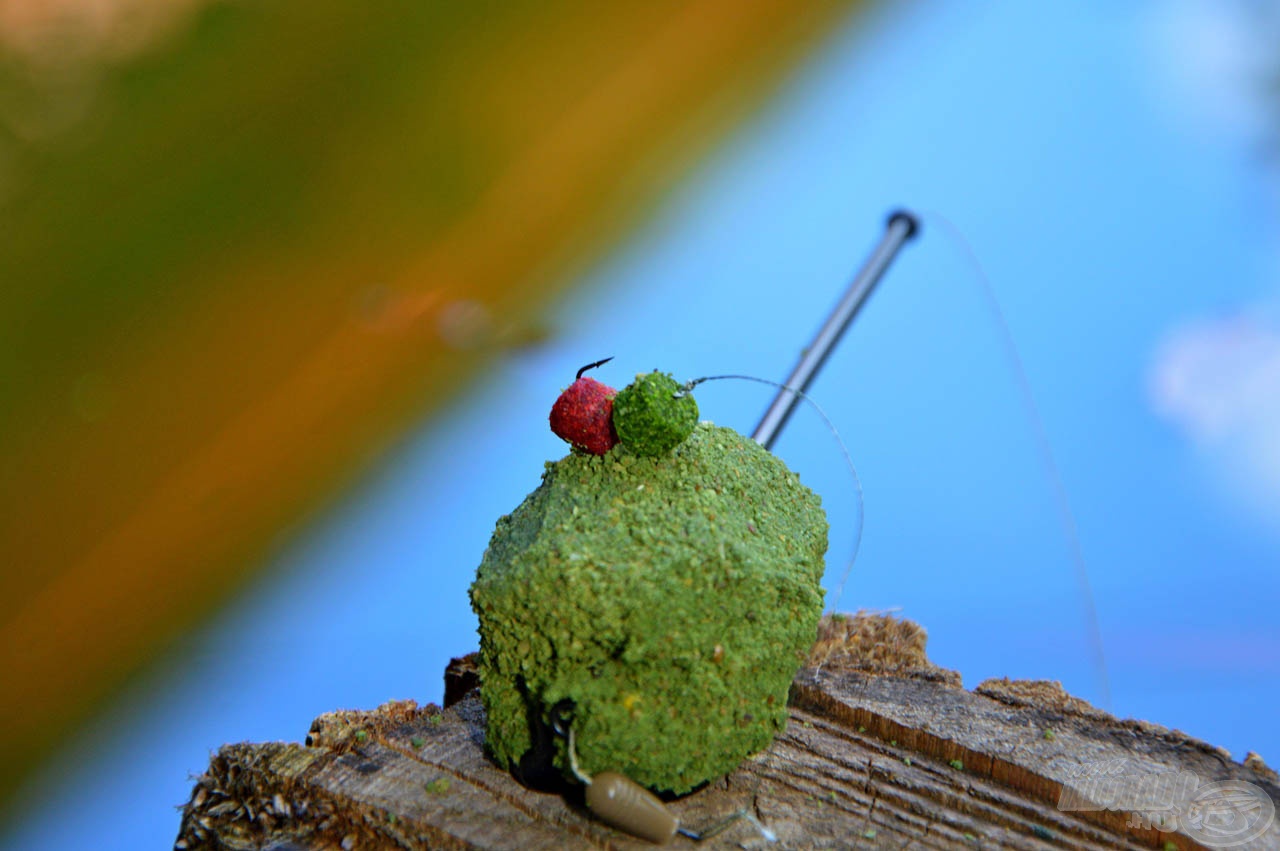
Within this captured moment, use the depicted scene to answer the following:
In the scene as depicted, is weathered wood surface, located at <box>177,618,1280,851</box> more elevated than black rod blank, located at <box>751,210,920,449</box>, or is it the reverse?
black rod blank, located at <box>751,210,920,449</box>

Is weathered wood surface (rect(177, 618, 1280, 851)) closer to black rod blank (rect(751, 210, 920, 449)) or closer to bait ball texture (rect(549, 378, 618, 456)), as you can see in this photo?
bait ball texture (rect(549, 378, 618, 456))

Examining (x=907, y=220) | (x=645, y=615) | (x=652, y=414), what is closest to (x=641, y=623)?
(x=645, y=615)

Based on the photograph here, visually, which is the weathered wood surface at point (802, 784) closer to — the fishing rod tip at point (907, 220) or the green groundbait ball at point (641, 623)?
the green groundbait ball at point (641, 623)

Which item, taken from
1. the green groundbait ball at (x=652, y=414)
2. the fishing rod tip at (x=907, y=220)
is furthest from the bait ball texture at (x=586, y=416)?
the fishing rod tip at (x=907, y=220)

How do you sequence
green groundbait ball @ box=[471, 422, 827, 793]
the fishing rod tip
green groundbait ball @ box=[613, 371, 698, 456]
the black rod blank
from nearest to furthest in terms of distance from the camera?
green groundbait ball @ box=[471, 422, 827, 793], green groundbait ball @ box=[613, 371, 698, 456], the black rod blank, the fishing rod tip

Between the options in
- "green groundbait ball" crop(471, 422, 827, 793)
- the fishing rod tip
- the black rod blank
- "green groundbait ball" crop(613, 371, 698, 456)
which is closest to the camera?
"green groundbait ball" crop(471, 422, 827, 793)

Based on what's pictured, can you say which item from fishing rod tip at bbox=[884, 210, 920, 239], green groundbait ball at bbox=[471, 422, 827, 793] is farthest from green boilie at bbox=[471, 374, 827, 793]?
fishing rod tip at bbox=[884, 210, 920, 239]
